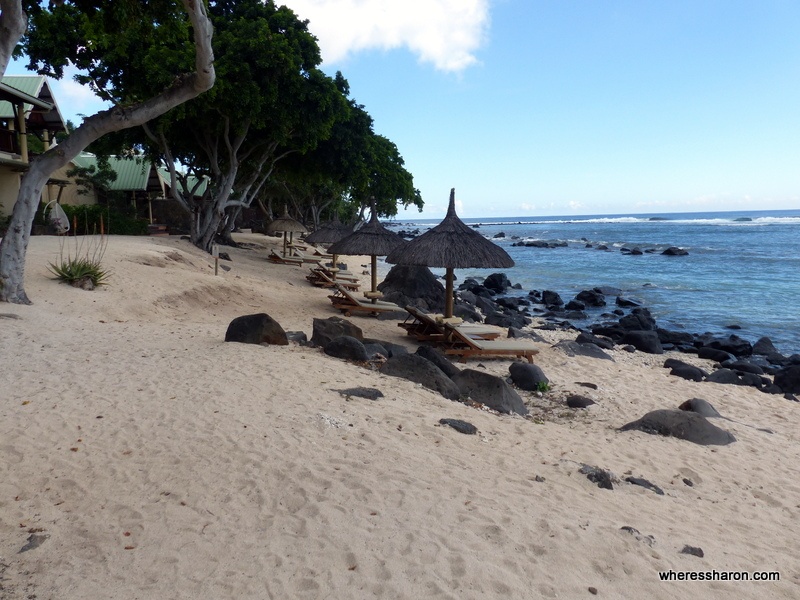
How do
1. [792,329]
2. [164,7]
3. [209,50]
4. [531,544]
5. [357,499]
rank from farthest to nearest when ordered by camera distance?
[792,329], [164,7], [209,50], [357,499], [531,544]

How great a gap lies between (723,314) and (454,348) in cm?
1423

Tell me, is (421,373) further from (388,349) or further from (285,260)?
(285,260)

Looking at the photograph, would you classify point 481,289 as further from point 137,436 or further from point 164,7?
point 137,436

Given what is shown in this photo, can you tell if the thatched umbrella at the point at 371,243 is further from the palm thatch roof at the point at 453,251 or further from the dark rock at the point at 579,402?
A: the dark rock at the point at 579,402

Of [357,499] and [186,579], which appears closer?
[186,579]

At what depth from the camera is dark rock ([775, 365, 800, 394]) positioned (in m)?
10.9

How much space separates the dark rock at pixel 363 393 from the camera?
6.93 meters

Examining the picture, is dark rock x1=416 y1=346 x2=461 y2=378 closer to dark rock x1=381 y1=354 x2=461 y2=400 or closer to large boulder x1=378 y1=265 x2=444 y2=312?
dark rock x1=381 y1=354 x2=461 y2=400

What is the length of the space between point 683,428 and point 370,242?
981 cm

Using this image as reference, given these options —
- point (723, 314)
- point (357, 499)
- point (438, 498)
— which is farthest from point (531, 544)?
point (723, 314)

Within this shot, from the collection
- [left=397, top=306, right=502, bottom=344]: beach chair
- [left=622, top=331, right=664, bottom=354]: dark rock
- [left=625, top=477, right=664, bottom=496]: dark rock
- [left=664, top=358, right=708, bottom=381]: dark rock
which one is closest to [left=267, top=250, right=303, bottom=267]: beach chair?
[left=397, top=306, right=502, bottom=344]: beach chair

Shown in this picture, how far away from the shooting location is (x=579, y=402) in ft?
27.9

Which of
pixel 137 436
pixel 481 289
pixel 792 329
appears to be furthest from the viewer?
pixel 481 289

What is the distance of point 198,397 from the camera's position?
6402 mm
